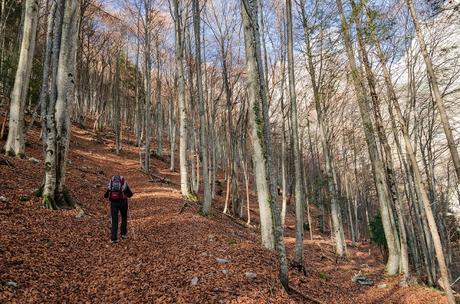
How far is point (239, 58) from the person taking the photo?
699 inches

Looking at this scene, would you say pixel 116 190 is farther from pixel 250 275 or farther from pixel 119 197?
pixel 250 275

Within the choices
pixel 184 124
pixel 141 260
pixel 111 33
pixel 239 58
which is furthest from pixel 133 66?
pixel 141 260

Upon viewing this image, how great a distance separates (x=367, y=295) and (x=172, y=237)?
19.1 ft

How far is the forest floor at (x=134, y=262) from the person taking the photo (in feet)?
15.2

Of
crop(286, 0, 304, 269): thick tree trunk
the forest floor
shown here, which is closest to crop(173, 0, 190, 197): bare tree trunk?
the forest floor

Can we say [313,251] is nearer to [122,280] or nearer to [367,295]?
[367,295]

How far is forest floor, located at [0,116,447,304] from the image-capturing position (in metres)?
4.64

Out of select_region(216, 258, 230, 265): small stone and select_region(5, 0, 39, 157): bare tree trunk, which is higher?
select_region(5, 0, 39, 157): bare tree trunk

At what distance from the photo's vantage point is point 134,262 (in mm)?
5984

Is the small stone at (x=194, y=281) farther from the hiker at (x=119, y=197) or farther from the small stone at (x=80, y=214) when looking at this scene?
the small stone at (x=80, y=214)

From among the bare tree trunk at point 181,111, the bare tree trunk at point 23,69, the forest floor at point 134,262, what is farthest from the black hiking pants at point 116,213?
the bare tree trunk at point 23,69

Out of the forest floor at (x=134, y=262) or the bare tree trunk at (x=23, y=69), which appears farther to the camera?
the bare tree trunk at (x=23, y=69)

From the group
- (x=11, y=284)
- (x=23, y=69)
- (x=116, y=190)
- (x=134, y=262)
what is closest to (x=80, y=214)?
(x=116, y=190)

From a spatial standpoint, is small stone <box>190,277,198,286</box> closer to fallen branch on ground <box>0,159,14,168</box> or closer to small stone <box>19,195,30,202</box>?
small stone <box>19,195,30,202</box>
